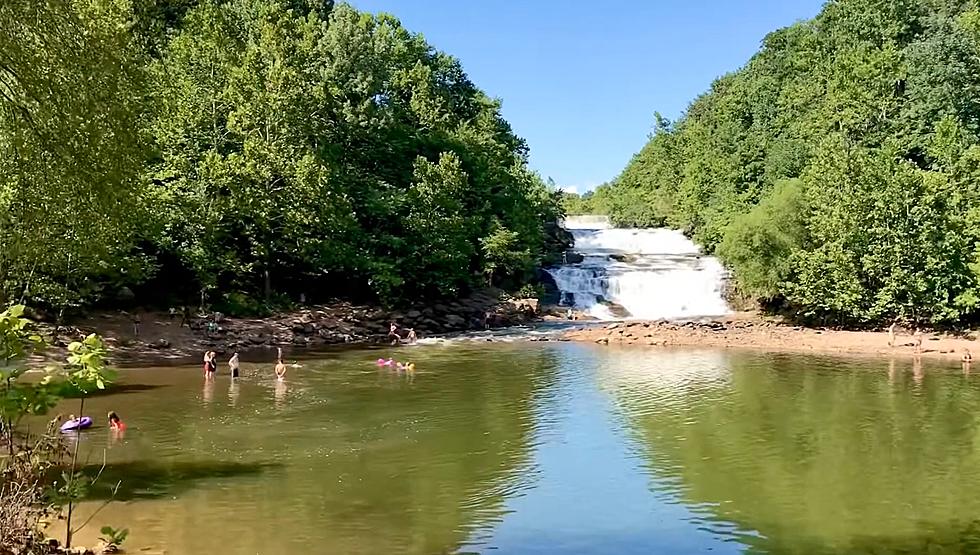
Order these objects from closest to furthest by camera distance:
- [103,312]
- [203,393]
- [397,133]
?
[203,393], [103,312], [397,133]

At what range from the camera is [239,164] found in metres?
41.3

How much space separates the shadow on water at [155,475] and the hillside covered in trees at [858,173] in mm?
38466

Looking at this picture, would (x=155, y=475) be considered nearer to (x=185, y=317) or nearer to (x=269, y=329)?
(x=185, y=317)

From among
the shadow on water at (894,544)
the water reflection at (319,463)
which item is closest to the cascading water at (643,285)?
the water reflection at (319,463)

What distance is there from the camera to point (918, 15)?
7225 centimetres

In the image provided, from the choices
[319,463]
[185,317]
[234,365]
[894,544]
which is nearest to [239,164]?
[185,317]

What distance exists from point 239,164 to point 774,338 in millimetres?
30230

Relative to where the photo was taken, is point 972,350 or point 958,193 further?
point 958,193

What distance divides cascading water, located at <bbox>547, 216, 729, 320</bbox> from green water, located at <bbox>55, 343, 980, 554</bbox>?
24.4 meters

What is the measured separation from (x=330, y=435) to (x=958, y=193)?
4072 centimetres

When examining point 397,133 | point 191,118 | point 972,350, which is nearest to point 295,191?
point 191,118

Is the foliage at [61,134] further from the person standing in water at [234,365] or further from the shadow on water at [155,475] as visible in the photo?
the shadow on water at [155,475]

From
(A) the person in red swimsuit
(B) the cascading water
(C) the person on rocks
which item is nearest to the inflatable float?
(A) the person in red swimsuit

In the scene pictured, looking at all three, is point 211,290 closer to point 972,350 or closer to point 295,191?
point 295,191
